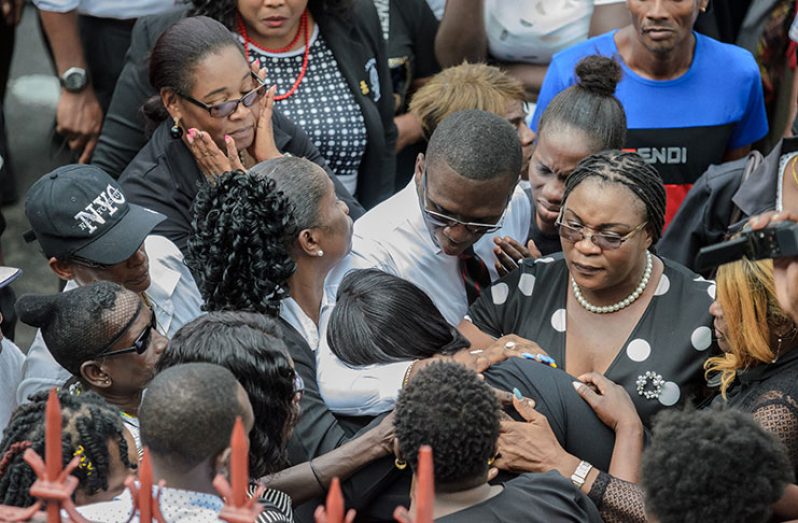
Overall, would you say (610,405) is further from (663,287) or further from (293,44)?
(293,44)

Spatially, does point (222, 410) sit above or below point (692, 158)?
above

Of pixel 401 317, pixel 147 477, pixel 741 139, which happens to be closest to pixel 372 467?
pixel 401 317

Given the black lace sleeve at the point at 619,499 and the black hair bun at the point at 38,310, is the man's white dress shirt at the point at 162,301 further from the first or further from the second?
the black lace sleeve at the point at 619,499

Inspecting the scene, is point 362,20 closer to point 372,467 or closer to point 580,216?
point 580,216

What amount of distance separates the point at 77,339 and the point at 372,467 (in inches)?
38.8

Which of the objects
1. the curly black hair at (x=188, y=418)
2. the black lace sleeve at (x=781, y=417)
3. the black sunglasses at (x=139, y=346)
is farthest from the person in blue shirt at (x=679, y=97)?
the curly black hair at (x=188, y=418)

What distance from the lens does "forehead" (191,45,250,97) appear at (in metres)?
4.58

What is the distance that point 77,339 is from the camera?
3619 mm

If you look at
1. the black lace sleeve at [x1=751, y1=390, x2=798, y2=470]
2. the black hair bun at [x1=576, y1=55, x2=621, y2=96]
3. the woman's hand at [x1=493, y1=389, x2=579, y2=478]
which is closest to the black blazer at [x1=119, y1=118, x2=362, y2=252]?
the black hair bun at [x1=576, y1=55, x2=621, y2=96]

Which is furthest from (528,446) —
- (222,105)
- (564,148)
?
(222,105)

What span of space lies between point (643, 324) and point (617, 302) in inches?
→ 5.0

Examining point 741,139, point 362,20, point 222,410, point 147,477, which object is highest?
point 147,477

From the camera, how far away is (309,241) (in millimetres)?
3963

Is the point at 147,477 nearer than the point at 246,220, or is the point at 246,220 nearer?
the point at 147,477
